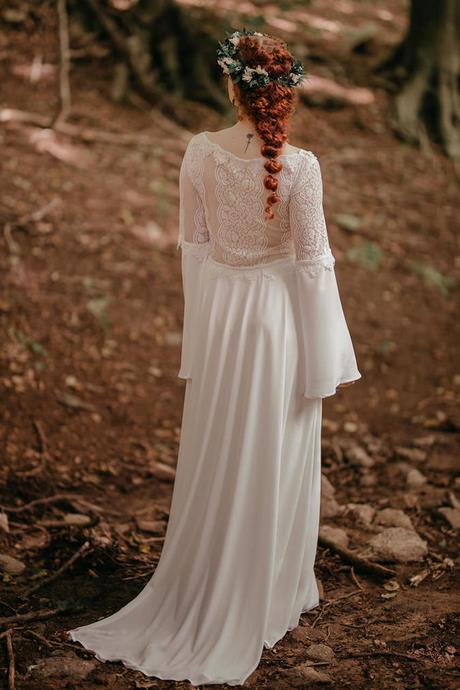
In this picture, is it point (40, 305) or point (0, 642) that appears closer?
point (0, 642)

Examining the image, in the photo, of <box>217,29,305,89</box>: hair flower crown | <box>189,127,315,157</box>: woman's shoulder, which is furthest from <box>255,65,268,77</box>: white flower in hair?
<box>189,127,315,157</box>: woman's shoulder

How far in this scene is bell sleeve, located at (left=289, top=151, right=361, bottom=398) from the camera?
3189mm

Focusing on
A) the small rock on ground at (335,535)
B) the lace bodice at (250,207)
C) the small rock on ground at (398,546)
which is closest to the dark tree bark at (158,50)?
the small rock on ground at (335,535)

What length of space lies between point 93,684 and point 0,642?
48 cm

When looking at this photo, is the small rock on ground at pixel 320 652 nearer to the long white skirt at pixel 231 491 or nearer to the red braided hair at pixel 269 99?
the long white skirt at pixel 231 491

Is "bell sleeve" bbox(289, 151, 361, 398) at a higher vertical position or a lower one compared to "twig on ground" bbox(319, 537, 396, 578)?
higher

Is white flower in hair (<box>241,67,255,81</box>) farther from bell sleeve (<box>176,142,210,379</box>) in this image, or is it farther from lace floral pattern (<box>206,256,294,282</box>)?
lace floral pattern (<box>206,256,294,282</box>)

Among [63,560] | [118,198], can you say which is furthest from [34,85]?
[63,560]

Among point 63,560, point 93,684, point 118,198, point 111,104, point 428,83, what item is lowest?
point 63,560

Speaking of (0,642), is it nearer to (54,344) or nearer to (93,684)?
(93,684)

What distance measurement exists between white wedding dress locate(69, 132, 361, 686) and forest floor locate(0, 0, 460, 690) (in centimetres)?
20

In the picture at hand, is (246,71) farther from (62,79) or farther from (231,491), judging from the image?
(62,79)

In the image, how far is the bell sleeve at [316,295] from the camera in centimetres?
319

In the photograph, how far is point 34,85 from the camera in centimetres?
873
